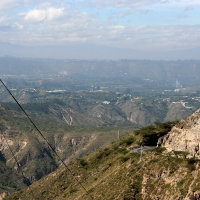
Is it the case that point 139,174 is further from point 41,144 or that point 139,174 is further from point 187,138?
point 41,144

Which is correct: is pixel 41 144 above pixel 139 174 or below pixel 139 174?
below

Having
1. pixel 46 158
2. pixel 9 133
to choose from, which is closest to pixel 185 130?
pixel 46 158

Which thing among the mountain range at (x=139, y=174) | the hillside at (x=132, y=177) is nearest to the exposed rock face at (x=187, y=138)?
the mountain range at (x=139, y=174)

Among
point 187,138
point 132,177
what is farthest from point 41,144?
point 132,177

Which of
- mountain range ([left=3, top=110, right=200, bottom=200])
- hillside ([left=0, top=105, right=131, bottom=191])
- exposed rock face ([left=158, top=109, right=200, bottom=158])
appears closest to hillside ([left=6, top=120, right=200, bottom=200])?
mountain range ([left=3, top=110, right=200, bottom=200])

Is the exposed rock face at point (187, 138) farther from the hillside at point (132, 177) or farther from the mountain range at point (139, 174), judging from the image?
the hillside at point (132, 177)

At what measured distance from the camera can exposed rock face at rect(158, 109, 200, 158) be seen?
4046 centimetres

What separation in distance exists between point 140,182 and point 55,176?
30117 mm

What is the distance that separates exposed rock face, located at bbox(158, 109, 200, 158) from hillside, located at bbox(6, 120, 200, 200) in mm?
1772

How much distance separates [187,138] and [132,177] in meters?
8.34

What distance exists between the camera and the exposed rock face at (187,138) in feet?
133

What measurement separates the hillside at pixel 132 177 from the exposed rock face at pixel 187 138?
5.81ft

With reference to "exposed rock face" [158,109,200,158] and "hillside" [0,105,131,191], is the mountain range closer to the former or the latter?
"exposed rock face" [158,109,200,158]

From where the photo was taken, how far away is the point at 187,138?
1672 inches
